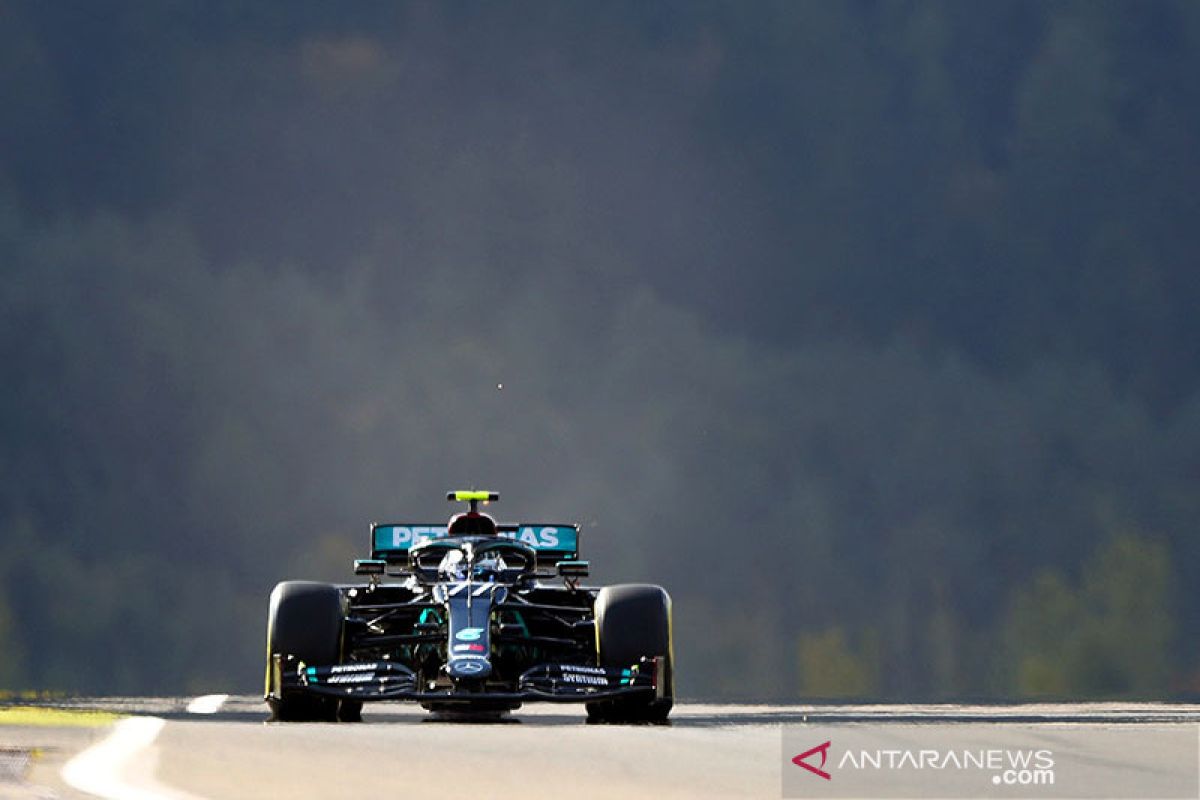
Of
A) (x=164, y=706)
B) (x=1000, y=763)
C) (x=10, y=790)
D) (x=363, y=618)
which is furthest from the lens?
(x=164, y=706)

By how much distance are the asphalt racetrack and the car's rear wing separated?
332 inches

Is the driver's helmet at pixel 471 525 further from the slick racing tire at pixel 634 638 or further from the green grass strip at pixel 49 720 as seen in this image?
the green grass strip at pixel 49 720

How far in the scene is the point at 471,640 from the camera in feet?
78.0

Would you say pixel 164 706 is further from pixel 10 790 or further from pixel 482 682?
pixel 10 790

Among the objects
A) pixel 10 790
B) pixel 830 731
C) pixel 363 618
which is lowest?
pixel 10 790

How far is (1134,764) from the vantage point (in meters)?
14.5

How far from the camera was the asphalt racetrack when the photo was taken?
42.4ft

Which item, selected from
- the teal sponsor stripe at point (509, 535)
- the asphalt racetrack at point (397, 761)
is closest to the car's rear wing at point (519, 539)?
the teal sponsor stripe at point (509, 535)

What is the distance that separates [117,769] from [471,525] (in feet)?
43.9

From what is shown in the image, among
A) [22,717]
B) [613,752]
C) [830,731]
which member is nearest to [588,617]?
[22,717]

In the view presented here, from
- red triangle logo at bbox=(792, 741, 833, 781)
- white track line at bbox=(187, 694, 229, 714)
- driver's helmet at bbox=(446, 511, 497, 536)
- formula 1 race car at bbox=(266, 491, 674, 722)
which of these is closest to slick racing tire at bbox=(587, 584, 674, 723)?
formula 1 race car at bbox=(266, 491, 674, 722)

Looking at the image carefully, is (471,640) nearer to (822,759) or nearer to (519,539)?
(519,539)

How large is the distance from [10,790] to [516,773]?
3.01 meters

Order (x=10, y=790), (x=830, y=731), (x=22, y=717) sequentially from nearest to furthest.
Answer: (x=10, y=790)
(x=830, y=731)
(x=22, y=717)
